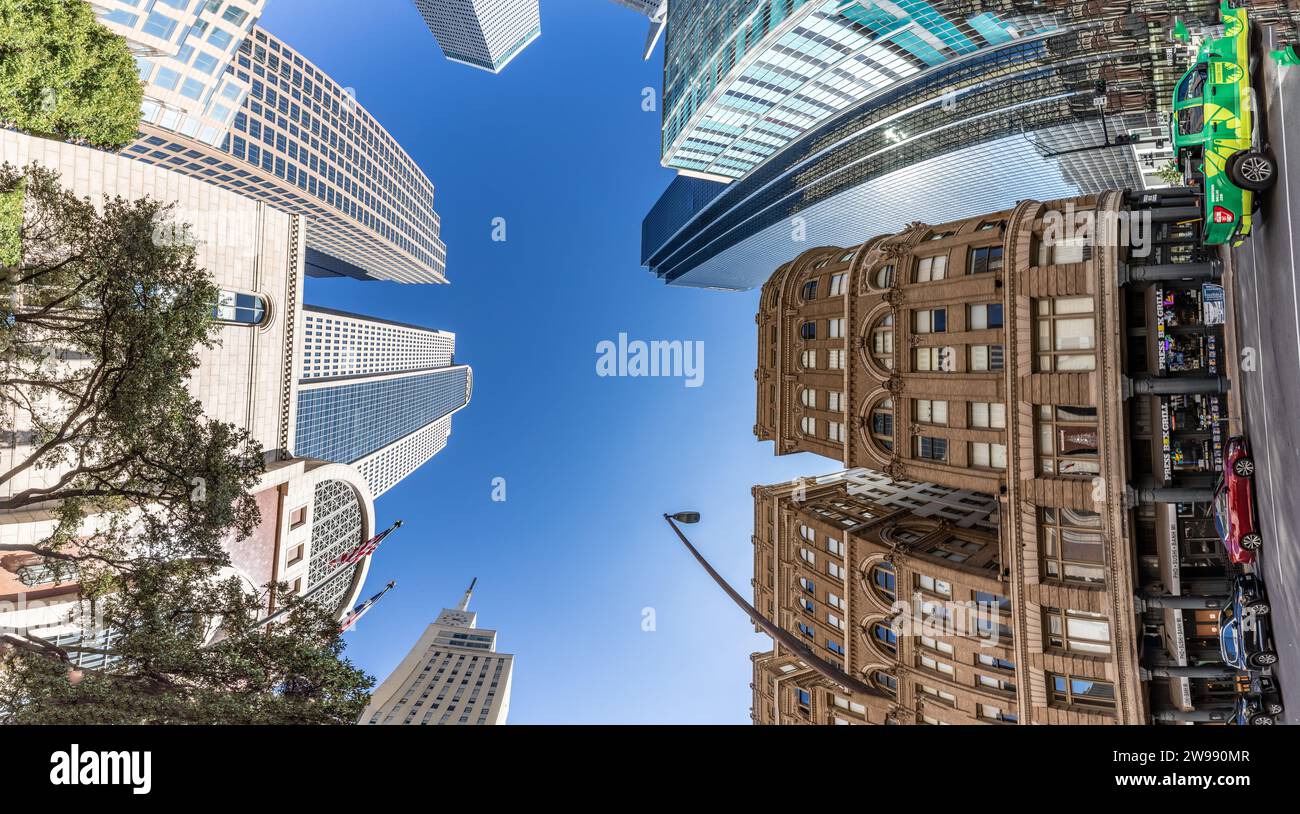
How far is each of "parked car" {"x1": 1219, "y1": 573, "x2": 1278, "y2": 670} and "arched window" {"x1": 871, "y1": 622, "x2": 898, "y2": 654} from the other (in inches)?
532

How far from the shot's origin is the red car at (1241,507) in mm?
16141

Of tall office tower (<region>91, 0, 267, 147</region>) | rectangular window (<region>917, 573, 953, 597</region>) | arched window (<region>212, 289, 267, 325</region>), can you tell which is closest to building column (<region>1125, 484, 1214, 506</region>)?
rectangular window (<region>917, 573, 953, 597</region>)

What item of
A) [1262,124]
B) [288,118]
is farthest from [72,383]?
[288,118]

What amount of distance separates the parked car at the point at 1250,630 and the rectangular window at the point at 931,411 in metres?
11.0

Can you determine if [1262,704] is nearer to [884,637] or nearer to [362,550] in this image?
[884,637]

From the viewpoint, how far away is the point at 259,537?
2984 cm

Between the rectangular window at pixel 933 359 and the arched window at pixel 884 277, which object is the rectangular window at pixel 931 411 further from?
the arched window at pixel 884 277

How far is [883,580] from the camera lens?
28000mm

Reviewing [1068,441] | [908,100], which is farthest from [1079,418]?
[908,100]

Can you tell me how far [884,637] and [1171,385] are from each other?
18.5m

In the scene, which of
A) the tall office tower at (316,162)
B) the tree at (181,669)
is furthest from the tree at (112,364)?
the tall office tower at (316,162)

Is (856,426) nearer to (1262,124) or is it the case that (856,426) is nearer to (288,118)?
(1262,124)

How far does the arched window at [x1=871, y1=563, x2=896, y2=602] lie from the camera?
27.5m

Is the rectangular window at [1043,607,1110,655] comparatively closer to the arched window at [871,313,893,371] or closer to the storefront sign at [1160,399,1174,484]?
the storefront sign at [1160,399,1174,484]
